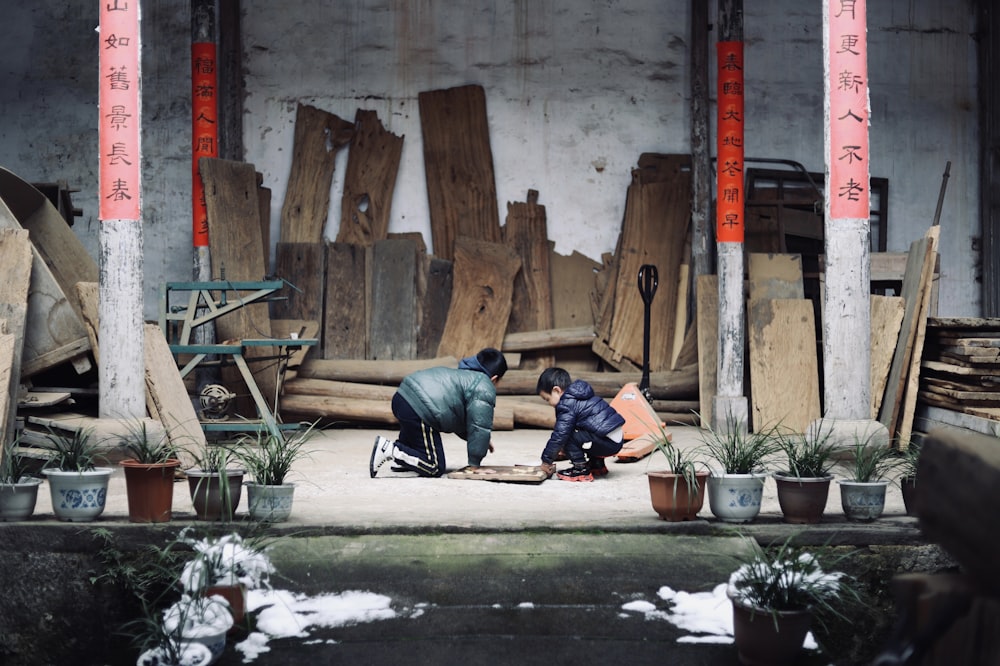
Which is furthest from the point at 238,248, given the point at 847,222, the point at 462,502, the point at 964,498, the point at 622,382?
the point at 964,498

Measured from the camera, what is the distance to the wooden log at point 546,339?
33.3ft

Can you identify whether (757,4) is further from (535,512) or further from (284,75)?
(535,512)

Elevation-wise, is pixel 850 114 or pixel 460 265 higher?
pixel 850 114

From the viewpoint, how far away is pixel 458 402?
6.43m

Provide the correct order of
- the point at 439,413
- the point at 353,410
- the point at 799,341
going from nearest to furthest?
1. the point at 439,413
2. the point at 799,341
3. the point at 353,410

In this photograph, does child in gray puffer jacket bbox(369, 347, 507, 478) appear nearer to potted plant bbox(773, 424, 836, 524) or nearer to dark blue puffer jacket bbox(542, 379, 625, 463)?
dark blue puffer jacket bbox(542, 379, 625, 463)

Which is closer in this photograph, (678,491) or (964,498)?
(964,498)

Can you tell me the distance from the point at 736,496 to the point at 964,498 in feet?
8.41

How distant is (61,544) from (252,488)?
88 centimetres

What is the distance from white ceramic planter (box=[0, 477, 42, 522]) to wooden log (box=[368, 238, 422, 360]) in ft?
18.3

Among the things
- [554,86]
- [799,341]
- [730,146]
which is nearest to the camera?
[799,341]

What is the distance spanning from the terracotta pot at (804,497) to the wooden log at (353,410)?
4.70 metres

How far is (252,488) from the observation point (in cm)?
452

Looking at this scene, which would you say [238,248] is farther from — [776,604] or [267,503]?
[776,604]
